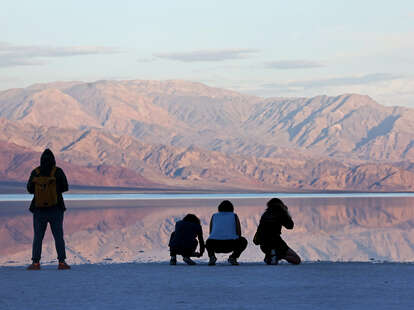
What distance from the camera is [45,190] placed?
13.8 metres

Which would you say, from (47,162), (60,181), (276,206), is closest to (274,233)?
(276,206)

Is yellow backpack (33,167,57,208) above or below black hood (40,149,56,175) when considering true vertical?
below

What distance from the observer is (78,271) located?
13.9m

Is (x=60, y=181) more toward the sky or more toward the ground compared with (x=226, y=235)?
more toward the sky

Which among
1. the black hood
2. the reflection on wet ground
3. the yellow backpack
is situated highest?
the black hood

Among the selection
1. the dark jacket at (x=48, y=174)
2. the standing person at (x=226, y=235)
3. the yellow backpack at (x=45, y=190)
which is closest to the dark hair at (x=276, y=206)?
Answer: the standing person at (x=226, y=235)

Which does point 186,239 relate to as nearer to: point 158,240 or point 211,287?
point 211,287

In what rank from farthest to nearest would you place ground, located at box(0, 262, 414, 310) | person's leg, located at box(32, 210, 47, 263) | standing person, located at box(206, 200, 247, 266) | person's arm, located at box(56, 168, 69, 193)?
standing person, located at box(206, 200, 247, 266) → person's leg, located at box(32, 210, 47, 263) → person's arm, located at box(56, 168, 69, 193) → ground, located at box(0, 262, 414, 310)

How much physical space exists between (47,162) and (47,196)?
574 millimetres

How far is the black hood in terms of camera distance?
1373 centimetres

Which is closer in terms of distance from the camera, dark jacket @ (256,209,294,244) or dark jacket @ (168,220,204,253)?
dark jacket @ (256,209,294,244)

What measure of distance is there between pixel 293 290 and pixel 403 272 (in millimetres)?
3228

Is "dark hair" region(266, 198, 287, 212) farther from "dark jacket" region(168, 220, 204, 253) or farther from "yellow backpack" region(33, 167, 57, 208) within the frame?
"yellow backpack" region(33, 167, 57, 208)

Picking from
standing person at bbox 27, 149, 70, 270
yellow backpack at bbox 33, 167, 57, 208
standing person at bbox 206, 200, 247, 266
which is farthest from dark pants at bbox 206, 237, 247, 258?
yellow backpack at bbox 33, 167, 57, 208
